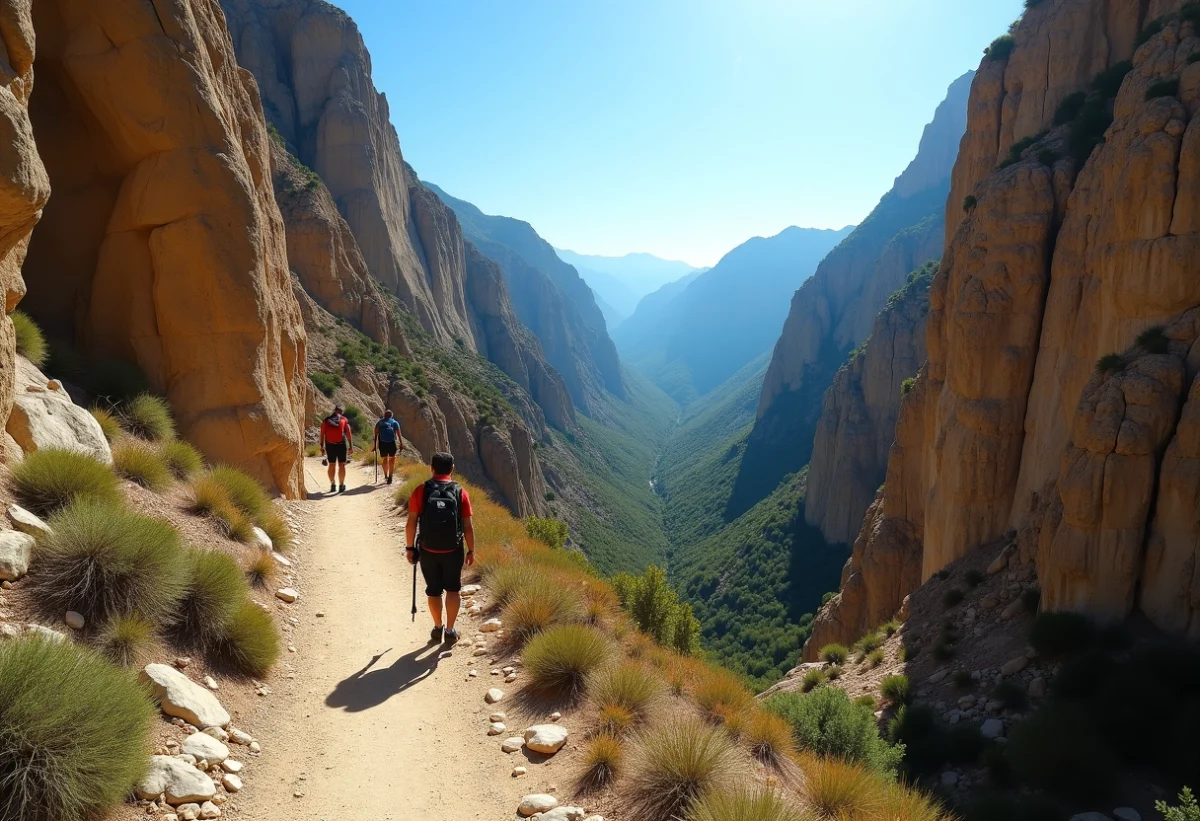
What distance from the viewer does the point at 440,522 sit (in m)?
8.12

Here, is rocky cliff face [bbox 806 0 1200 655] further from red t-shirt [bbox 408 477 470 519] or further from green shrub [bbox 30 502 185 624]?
green shrub [bbox 30 502 185 624]

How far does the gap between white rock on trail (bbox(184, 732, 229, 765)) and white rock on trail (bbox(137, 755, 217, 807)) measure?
0.78 ft

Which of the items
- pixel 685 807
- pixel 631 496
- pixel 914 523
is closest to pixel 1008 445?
pixel 914 523

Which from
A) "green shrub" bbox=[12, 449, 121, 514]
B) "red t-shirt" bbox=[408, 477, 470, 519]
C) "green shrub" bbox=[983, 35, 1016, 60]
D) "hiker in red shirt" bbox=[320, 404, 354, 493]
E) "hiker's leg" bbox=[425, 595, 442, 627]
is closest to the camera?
"green shrub" bbox=[12, 449, 121, 514]

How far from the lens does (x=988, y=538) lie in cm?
1917

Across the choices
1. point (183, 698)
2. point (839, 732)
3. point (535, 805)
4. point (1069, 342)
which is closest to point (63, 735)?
point (183, 698)

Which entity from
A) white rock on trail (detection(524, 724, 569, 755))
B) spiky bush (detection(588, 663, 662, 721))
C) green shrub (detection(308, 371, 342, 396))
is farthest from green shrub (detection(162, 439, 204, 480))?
green shrub (detection(308, 371, 342, 396))

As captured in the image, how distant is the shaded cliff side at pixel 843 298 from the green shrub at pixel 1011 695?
69.7 m

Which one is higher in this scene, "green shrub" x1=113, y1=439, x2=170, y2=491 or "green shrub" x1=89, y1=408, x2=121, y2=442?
"green shrub" x1=89, y1=408, x2=121, y2=442

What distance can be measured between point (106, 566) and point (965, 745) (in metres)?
14.2

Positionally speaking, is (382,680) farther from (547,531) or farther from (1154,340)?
(1154,340)

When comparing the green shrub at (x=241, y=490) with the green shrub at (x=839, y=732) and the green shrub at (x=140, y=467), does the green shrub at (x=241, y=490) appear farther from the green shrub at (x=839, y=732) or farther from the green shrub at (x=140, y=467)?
the green shrub at (x=839, y=732)

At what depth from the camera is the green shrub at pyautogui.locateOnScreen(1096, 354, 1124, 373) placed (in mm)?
13407

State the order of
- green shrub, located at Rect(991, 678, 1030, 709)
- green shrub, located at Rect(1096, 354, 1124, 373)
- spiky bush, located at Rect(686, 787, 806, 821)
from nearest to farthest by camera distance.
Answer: spiky bush, located at Rect(686, 787, 806, 821), green shrub, located at Rect(991, 678, 1030, 709), green shrub, located at Rect(1096, 354, 1124, 373)
